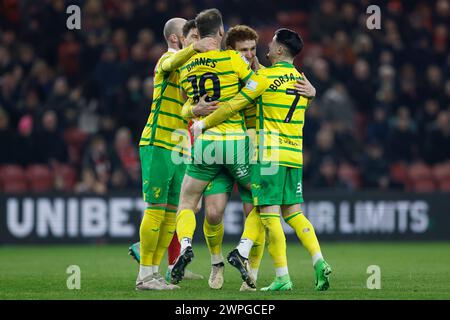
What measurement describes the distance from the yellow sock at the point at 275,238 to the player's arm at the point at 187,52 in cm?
153

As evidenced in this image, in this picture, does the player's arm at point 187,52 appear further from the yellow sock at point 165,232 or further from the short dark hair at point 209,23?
the yellow sock at point 165,232

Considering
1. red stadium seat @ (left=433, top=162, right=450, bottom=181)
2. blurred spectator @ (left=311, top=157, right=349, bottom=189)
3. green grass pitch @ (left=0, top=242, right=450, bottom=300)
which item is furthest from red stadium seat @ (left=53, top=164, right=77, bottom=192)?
red stadium seat @ (left=433, top=162, right=450, bottom=181)

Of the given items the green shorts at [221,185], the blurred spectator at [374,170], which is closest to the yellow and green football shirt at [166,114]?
the green shorts at [221,185]

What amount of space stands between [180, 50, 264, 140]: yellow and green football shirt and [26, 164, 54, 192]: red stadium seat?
7.99 meters

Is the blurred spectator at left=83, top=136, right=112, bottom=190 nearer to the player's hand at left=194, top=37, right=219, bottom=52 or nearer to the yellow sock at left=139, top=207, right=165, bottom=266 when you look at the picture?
the yellow sock at left=139, top=207, right=165, bottom=266

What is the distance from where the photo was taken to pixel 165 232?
32.1 ft

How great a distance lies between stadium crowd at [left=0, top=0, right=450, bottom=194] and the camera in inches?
674

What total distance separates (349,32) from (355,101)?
164 cm

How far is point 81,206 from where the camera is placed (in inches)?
638

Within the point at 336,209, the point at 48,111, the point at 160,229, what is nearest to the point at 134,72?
the point at 48,111

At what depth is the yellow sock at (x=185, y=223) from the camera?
30.5 feet
